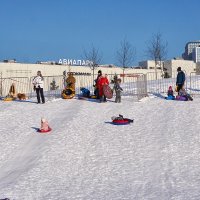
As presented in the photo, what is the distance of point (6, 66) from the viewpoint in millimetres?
70562

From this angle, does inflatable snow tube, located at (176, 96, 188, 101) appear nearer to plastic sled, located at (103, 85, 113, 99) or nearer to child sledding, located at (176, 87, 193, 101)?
child sledding, located at (176, 87, 193, 101)

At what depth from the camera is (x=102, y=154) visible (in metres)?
14.3

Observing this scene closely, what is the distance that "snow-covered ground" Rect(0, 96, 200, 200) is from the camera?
10.9 meters

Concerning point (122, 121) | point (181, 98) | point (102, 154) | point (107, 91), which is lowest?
point (102, 154)

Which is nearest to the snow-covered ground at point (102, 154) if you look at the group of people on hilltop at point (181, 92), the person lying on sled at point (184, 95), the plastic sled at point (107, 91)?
the person lying on sled at point (184, 95)

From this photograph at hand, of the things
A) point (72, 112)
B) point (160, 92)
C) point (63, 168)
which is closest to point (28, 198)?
point (63, 168)

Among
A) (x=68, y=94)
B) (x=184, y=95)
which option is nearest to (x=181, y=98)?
(x=184, y=95)

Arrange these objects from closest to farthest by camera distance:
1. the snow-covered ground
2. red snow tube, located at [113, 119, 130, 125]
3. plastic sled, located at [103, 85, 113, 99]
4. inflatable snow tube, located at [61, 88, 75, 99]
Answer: the snow-covered ground → red snow tube, located at [113, 119, 130, 125] → plastic sled, located at [103, 85, 113, 99] → inflatable snow tube, located at [61, 88, 75, 99]

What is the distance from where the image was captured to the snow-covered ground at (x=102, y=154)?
10867 millimetres

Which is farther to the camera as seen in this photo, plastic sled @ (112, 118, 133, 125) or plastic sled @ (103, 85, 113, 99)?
plastic sled @ (103, 85, 113, 99)

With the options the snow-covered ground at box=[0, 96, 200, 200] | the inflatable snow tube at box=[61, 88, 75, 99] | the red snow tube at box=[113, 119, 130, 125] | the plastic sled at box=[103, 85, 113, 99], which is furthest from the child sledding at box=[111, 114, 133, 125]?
the inflatable snow tube at box=[61, 88, 75, 99]

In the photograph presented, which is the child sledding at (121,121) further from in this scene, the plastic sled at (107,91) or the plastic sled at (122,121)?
the plastic sled at (107,91)

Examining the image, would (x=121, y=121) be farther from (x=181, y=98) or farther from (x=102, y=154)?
(x=181, y=98)

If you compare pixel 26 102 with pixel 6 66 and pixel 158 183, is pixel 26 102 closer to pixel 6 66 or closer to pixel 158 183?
pixel 158 183
